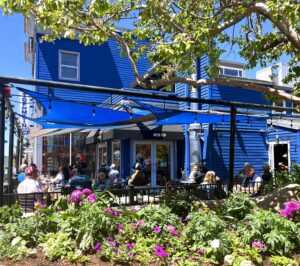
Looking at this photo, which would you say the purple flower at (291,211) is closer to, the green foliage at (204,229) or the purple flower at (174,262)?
the green foliage at (204,229)

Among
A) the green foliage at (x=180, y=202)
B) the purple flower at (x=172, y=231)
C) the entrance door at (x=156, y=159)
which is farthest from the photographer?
the entrance door at (x=156, y=159)

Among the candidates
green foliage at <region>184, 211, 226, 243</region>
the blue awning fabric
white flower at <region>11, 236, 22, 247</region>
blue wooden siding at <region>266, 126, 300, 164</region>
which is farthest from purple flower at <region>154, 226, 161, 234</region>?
blue wooden siding at <region>266, 126, 300, 164</region>

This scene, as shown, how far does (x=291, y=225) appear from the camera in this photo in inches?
194

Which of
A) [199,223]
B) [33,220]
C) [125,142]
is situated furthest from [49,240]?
[125,142]

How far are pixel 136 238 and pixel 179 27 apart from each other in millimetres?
4231

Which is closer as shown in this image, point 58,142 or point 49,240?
point 49,240

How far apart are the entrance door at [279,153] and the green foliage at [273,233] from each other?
12573 millimetres

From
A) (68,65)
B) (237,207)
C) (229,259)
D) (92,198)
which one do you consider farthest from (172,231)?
(68,65)

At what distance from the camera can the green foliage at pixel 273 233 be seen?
4.69 meters

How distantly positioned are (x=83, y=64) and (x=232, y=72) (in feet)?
26.4

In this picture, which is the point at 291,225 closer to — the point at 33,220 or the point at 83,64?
A: the point at 33,220

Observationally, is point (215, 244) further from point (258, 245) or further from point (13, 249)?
point (13, 249)

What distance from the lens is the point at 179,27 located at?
720 centimetres

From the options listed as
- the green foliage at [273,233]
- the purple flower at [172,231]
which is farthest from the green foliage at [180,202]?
the green foliage at [273,233]
